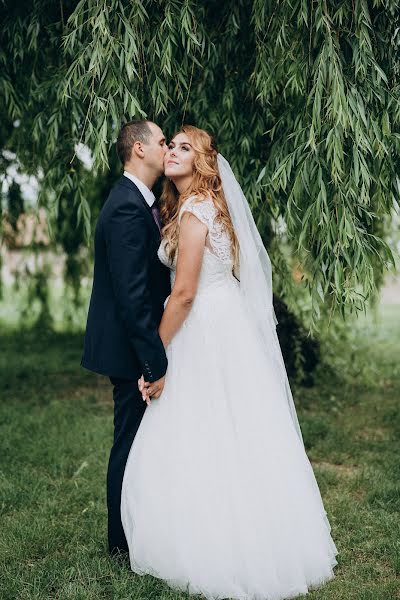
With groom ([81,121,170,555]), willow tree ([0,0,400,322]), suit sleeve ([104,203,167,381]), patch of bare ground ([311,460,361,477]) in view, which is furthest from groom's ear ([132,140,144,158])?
patch of bare ground ([311,460,361,477])

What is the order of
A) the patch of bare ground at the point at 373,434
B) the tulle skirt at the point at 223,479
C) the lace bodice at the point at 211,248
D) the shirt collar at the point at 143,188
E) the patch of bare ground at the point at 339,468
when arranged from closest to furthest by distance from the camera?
the tulle skirt at the point at 223,479 < the lace bodice at the point at 211,248 < the shirt collar at the point at 143,188 < the patch of bare ground at the point at 339,468 < the patch of bare ground at the point at 373,434

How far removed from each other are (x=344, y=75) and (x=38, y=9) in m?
1.96

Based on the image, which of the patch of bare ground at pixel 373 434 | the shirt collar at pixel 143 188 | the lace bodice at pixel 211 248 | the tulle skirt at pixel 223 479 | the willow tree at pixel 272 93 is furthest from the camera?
the patch of bare ground at pixel 373 434

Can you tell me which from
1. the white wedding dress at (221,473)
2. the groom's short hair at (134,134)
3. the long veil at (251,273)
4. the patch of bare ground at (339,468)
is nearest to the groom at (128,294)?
the groom's short hair at (134,134)

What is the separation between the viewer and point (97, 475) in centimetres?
491

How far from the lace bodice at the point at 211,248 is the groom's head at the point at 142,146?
29cm

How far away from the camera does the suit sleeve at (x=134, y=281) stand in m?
3.22

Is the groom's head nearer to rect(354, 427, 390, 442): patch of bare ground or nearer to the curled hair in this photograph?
the curled hair

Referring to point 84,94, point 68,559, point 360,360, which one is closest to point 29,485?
point 68,559

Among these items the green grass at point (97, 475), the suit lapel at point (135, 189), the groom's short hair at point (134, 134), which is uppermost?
the groom's short hair at point (134, 134)

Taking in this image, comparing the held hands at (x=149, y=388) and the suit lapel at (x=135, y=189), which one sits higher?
the suit lapel at (x=135, y=189)

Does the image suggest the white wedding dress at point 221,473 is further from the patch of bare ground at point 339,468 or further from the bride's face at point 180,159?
the patch of bare ground at point 339,468

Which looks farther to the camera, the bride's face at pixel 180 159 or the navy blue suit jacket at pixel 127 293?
the bride's face at pixel 180 159

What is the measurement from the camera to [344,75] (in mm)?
3859
